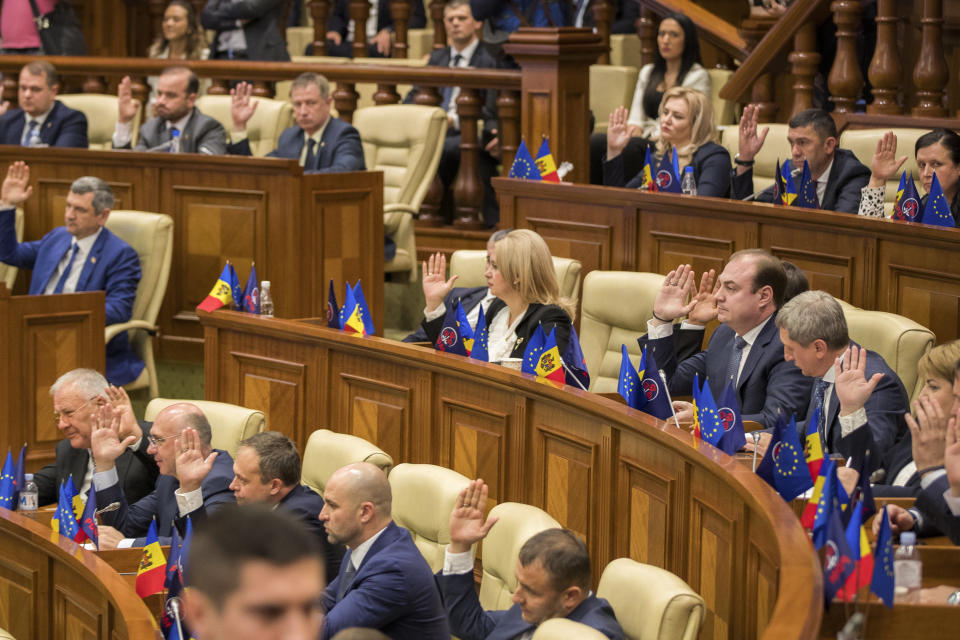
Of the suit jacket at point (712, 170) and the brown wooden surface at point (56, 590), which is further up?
the suit jacket at point (712, 170)

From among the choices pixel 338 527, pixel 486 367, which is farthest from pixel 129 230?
pixel 338 527

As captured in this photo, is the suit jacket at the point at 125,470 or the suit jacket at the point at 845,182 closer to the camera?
the suit jacket at the point at 125,470

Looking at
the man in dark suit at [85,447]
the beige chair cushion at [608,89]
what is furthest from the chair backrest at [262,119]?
the man in dark suit at [85,447]

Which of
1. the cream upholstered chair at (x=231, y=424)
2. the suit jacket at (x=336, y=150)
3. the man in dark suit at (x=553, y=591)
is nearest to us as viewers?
the man in dark suit at (x=553, y=591)

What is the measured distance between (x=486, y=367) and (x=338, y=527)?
0.96 metres

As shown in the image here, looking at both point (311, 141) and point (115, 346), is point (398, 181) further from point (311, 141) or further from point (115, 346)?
point (115, 346)

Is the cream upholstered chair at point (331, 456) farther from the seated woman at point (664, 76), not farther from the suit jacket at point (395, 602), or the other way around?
the seated woman at point (664, 76)

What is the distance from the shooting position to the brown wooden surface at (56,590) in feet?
11.5

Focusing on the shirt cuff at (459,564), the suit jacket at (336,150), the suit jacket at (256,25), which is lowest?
the shirt cuff at (459,564)

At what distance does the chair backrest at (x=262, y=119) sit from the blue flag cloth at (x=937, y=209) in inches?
143

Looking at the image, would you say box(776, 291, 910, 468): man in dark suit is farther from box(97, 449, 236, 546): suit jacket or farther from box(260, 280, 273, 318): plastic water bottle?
box(260, 280, 273, 318): plastic water bottle

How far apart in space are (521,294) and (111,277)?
85.2 inches

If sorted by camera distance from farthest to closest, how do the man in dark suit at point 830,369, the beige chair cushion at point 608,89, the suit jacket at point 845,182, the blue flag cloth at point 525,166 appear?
1. the beige chair cushion at point 608,89
2. the blue flag cloth at point 525,166
3. the suit jacket at point 845,182
4. the man in dark suit at point 830,369

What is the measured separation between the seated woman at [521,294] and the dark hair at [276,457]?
2.92 ft
